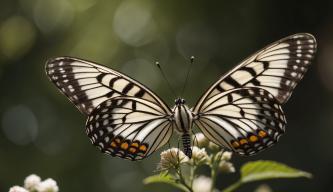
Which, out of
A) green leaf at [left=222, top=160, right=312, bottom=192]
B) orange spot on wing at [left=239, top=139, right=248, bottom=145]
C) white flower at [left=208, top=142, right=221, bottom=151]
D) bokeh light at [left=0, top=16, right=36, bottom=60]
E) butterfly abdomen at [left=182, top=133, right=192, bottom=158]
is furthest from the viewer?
bokeh light at [left=0, top=16, right=36, bottom=60]

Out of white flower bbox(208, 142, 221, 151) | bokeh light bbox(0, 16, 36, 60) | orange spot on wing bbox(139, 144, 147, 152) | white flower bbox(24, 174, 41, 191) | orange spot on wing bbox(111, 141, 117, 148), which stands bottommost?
white flower bbox(24, 174, 41, 191)

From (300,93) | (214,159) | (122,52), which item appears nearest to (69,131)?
(122,52)

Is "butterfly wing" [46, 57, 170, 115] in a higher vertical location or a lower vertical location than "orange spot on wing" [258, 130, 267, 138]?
higher

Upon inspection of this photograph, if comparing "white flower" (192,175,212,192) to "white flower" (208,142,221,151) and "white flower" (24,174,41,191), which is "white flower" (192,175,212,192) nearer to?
"white flower" (208,142,221,151)

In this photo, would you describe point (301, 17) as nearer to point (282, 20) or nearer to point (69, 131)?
point (282, 20)

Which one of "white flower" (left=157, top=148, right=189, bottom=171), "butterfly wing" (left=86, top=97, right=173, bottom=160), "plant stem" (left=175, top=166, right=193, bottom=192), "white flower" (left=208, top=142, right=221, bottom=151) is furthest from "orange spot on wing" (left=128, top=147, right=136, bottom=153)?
"white flower" (left=208, top=142, right=221, bottom=151)

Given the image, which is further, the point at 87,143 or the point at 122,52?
the point at 122,52

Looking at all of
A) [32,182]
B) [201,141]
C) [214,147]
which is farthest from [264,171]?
[32,182]
